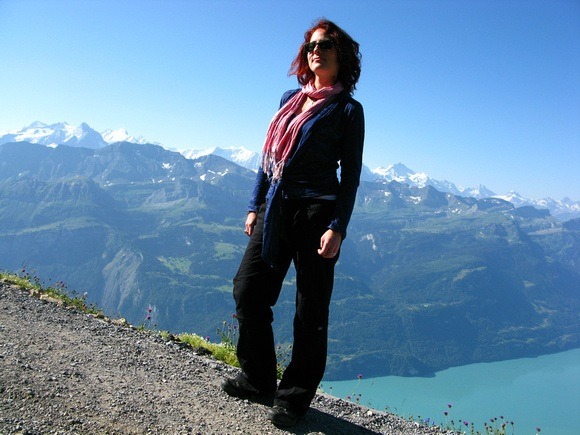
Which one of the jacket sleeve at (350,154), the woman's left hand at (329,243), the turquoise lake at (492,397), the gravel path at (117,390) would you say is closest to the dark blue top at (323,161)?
the jacket sleeve at (350,154)

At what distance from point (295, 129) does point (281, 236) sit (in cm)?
87

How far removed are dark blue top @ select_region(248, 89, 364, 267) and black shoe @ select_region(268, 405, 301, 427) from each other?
3.83ft

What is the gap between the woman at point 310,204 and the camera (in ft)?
11.9

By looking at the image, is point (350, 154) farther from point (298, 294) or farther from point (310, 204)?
point (298, 294)

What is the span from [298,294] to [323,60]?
6.29ft

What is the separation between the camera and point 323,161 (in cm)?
366

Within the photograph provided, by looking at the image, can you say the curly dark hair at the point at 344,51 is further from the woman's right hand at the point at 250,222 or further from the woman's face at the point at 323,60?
the woman's right hand at the point at 250,222

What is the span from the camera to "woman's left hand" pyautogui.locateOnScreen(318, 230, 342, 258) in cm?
347

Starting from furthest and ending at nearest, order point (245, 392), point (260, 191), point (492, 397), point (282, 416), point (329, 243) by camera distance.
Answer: point (492, 397)
point (260, 191)
point (245, 392)
point (282, 416)
point (329, 243)

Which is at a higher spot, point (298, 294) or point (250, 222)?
point (250, 222)

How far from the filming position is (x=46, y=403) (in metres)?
3.26

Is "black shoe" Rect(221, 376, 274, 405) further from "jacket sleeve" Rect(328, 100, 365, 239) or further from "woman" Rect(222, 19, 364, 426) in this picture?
"jacket sleeve" Rect(328, 100, 365, 239)

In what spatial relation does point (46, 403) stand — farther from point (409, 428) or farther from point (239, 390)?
point (409, 428)

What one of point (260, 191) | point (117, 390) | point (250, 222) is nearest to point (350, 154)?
point (260, 191)
